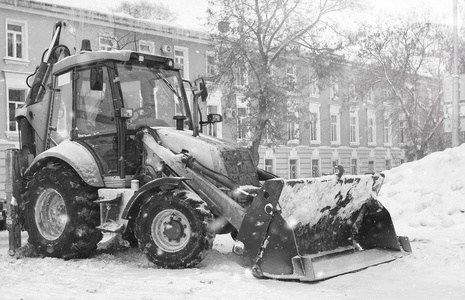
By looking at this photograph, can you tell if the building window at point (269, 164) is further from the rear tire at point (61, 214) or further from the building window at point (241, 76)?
the rear tire at point (61, 214)

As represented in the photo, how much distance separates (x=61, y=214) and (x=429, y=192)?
7.53 m

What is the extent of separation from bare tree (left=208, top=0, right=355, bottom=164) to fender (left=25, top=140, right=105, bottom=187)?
15.3 meters

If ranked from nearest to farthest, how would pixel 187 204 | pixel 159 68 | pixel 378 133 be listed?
1. pixel 187 204
2. pixel 159 68
3. pixel 378 133

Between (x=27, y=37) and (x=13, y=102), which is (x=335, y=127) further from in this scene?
(x=13, y=102)

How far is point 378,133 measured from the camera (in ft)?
165

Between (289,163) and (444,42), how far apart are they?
1164cm

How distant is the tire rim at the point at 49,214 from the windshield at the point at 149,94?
1.69 metres

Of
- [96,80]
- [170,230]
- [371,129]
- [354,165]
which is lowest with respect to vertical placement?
[354,165]

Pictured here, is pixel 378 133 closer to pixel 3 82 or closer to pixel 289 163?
pixel 289 163

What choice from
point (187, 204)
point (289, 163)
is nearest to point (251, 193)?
point (187, 204)

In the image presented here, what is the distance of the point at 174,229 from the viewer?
25.8 ft

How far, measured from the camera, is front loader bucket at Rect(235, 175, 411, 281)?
710cm

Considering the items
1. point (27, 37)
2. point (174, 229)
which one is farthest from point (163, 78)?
point (27, 37)

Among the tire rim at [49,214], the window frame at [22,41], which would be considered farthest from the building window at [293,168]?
the tire rim at [49,214]
